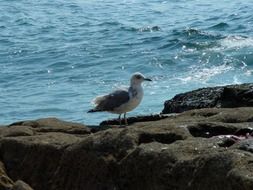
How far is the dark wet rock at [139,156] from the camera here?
5910 mm

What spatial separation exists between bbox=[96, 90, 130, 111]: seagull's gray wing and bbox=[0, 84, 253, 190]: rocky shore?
6.57ft

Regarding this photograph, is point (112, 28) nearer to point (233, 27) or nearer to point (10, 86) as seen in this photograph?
point (233, 27)

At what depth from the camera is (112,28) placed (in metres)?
27.6

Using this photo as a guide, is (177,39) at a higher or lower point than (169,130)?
lower

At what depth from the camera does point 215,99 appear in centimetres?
1032

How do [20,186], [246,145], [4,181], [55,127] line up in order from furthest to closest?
1. [55,127]
2. [4,181]
3. [20,186]
4. [246,145]

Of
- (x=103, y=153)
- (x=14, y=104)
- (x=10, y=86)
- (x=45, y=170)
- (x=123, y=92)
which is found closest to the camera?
(x=103, y=153)

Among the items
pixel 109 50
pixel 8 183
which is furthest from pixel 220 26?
pixel 8 183

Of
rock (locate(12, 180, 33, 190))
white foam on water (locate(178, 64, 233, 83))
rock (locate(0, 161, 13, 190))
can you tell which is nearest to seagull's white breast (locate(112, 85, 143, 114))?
rock (locate(0, 161, 13, 190))

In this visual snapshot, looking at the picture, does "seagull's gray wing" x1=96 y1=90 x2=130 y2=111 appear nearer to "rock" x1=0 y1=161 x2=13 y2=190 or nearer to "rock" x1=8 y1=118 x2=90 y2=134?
"rock" x1=8 y1=118 x2=90 y2=134

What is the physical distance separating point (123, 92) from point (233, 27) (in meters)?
16.0

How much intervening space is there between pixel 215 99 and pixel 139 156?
400 centimetres

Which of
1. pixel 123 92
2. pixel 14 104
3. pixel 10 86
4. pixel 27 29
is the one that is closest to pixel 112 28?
pixel 27 29

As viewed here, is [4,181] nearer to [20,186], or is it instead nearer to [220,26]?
[20,186]
